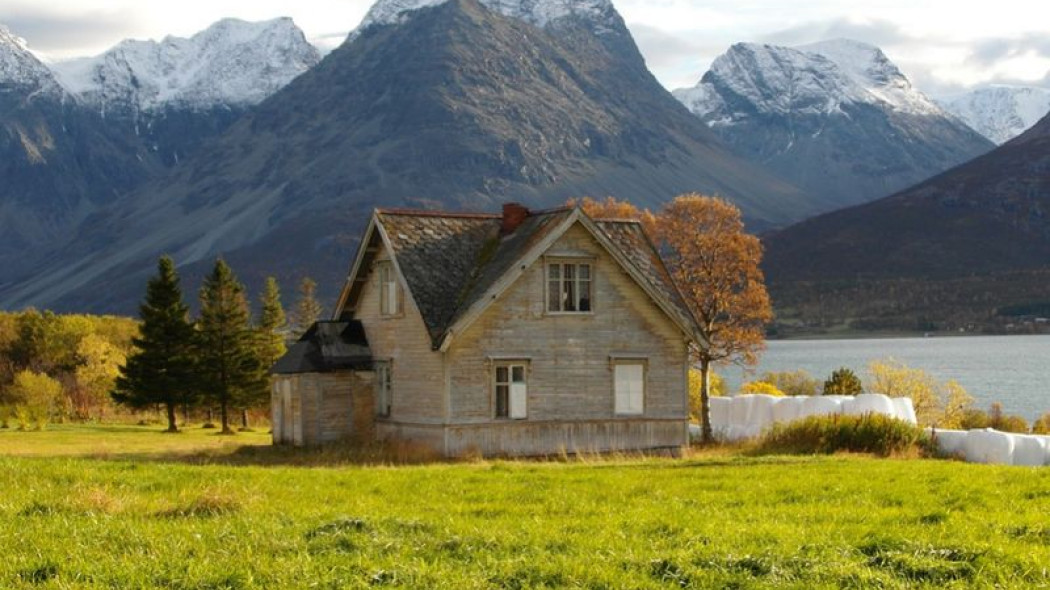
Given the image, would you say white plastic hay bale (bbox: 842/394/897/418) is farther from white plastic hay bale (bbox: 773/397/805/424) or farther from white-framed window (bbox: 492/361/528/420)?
white-framed window (bbox: 492/361/528/420)

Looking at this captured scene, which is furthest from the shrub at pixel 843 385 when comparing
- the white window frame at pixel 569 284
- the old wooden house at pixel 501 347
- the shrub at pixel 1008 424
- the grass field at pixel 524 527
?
the grass field at pixel 524 527

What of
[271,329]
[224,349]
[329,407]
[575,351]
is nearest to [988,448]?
[575,351]

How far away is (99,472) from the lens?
28.6 meters

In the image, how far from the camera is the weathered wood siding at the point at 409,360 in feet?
149

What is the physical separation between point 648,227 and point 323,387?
27.9 m

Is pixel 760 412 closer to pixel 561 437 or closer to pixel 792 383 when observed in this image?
pixel 561 437

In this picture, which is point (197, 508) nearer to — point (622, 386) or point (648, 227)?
point (622, 386)

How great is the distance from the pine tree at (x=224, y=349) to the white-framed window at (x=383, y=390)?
24601 millimetres

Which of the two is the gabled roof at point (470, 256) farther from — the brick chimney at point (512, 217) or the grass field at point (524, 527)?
the grass field at point (524, 527)

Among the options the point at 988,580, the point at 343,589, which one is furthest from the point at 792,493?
the point at 343,589

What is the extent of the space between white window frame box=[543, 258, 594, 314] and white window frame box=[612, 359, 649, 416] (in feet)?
7.24

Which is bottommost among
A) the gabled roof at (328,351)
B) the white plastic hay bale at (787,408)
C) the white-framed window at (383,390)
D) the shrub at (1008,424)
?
the shrub at (1008,424)

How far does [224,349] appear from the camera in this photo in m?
75.0

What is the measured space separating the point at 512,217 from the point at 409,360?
6806 millimetres
